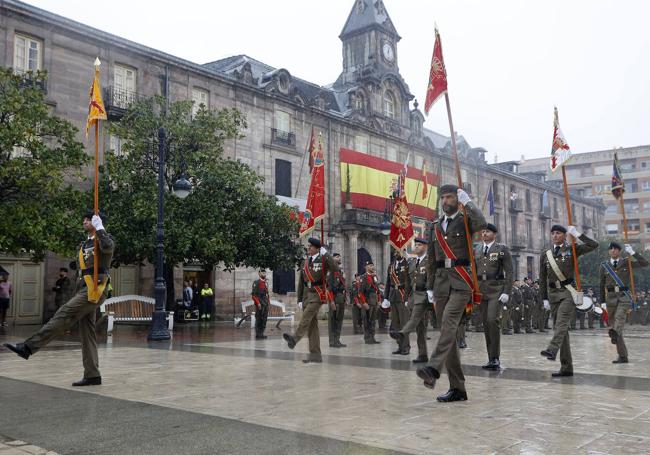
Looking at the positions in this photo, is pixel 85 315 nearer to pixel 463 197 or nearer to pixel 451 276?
pixel 451 276

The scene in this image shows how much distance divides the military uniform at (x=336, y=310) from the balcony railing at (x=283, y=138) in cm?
1761

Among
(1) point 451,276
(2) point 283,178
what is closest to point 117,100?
(2) point 283,178

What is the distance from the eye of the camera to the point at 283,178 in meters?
30.9

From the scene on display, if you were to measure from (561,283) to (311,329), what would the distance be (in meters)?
3.56

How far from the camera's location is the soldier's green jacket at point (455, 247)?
5945mm

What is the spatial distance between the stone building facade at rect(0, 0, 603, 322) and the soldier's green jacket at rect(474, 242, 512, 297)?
15.0 meters

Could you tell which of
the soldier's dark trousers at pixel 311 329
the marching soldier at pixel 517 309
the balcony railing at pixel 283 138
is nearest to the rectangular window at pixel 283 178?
the balcony railing at pixel 283 138

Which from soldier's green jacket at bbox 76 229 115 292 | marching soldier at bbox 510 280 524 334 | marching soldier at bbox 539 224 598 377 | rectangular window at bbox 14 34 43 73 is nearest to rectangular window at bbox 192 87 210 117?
rectangular window at bbox 14 34 43 73

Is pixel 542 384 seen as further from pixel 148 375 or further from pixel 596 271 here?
pixel 596 271

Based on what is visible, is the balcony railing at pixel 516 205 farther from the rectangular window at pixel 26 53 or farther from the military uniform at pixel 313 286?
the military uniform at pixel 313 286

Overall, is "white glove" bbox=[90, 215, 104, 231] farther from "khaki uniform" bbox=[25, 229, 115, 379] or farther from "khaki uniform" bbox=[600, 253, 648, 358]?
"khaki uniform" bbox=[600, 253, 648, 358]

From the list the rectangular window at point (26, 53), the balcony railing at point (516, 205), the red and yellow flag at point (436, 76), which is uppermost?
the rectangular window at point (26, 53)

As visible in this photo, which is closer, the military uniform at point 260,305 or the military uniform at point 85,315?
the military uniform at point 85,315

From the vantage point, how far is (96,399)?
227 inches
